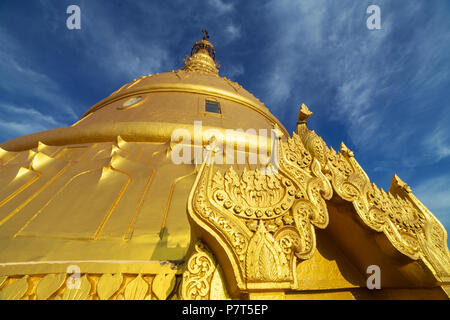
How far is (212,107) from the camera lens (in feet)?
24.9

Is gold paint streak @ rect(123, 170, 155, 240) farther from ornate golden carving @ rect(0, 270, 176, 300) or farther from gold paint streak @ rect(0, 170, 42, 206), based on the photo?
gold paint streak @ rect(0, 170, 42, 206)

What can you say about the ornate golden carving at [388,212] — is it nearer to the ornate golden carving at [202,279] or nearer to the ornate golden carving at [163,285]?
the ornate golden carving at [202,279]

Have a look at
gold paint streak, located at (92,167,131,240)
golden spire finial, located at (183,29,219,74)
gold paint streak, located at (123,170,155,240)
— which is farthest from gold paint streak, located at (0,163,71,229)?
golden spire finial, located at (183,29,219,74)

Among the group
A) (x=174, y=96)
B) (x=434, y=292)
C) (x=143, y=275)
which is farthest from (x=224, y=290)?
(x=174, y=96)

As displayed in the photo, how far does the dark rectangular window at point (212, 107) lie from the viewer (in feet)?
24.3

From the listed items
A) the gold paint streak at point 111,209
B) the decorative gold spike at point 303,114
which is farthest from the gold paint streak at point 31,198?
the decorative gold spike at point 303,114

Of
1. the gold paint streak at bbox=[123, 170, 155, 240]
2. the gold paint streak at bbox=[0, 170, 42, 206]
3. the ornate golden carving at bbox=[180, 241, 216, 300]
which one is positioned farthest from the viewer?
the gold paint streak at bbox=[0, 170, 42, 206]

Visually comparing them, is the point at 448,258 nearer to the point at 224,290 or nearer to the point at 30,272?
the point at 224,290

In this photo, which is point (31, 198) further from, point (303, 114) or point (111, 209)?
point (303, 114)

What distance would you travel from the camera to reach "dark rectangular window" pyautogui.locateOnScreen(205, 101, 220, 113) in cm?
742

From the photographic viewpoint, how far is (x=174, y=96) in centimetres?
778

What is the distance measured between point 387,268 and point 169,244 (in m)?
2.05

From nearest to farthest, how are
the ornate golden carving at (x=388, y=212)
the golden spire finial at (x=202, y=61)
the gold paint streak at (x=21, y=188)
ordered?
1. the ornate golden carving at (x=388, y=212)
2. the gold paint streak at (x=21, y=188)
3. the golden spire finial at (x=202, y=61)

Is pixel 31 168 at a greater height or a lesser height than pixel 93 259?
greater
